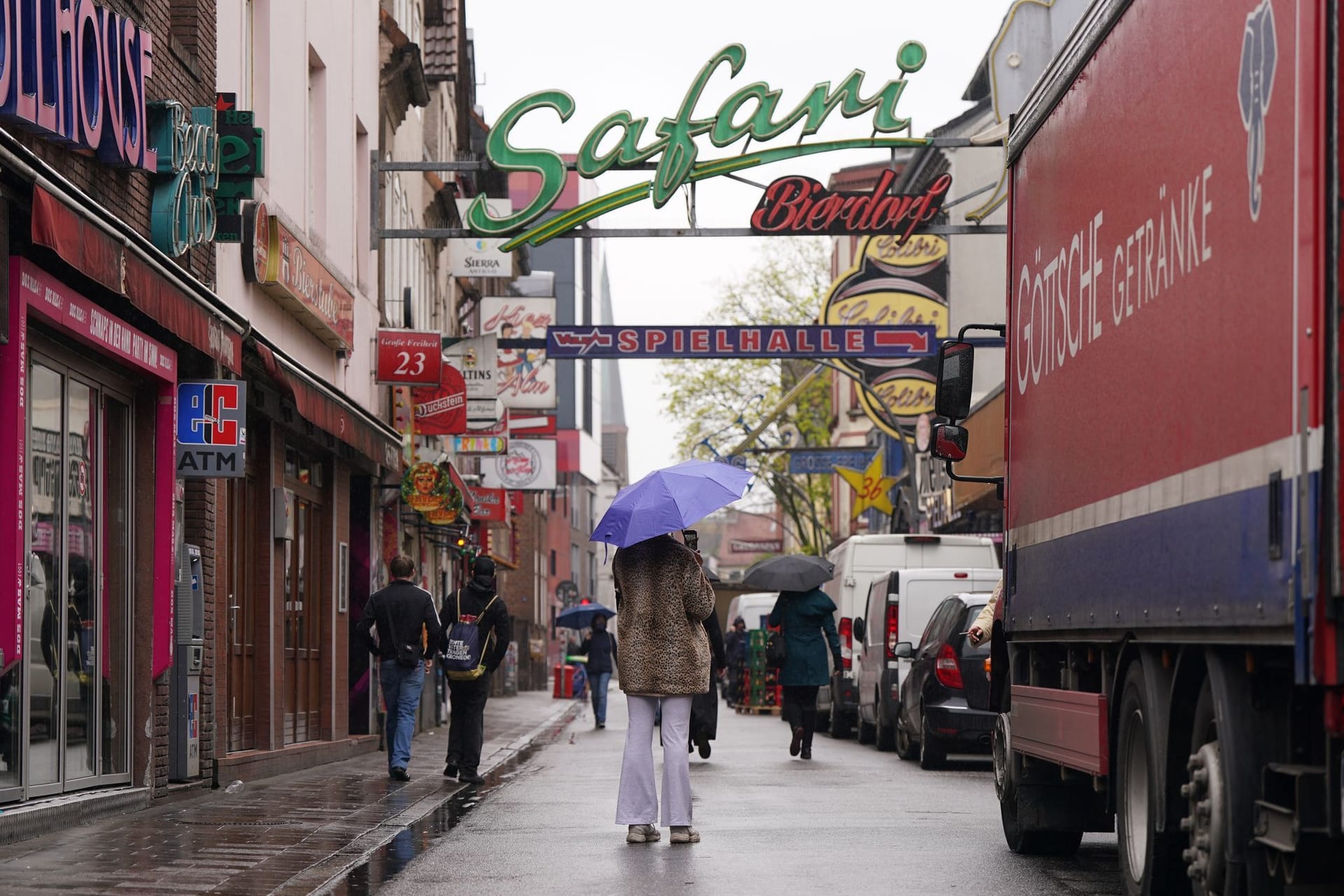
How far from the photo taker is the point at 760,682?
122ft

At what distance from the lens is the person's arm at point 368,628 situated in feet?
56.9

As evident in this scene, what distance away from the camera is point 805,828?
12203 mm

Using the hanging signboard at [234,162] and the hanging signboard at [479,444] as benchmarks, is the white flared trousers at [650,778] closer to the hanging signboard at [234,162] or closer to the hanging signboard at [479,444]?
the hanging signboard at [234,162]

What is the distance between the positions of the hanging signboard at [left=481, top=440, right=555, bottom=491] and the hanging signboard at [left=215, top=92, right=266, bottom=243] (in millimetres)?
29517

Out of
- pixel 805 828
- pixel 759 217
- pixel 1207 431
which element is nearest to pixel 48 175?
pixel 805 828

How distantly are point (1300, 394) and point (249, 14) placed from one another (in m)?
13.9

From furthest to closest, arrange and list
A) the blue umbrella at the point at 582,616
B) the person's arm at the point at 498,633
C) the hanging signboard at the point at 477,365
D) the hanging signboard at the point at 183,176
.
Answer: the blue umbrella at the point at 582,616, the hanging signboard at the point at 477,365, the person's arm at the point at 498,633, the hanging signboard at the point at 183,176

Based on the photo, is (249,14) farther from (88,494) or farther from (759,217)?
(759,217)

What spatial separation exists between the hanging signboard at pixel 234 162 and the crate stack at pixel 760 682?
871 inches

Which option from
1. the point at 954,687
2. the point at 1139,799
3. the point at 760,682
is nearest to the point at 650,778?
the point at 1139,799

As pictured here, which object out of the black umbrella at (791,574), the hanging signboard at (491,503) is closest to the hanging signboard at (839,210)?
the black umbrella at (791,574)

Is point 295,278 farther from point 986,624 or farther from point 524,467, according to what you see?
point 524,467

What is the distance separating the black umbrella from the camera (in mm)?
21453

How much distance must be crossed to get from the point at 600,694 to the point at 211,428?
1784 centimetres
